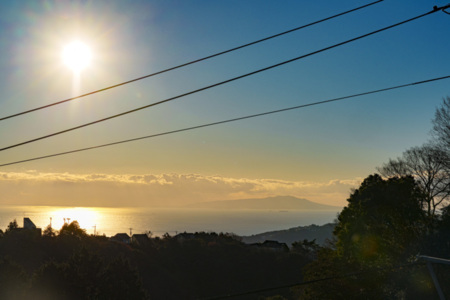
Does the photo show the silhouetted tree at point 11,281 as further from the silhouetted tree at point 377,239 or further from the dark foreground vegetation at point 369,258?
the silhouetted tree at point 377,239

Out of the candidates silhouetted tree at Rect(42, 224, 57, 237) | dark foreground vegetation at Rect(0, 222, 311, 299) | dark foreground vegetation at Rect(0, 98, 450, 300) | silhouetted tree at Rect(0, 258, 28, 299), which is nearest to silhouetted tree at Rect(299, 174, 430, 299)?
dark foreground vegetation at Rect(0, 98, 450, 300)

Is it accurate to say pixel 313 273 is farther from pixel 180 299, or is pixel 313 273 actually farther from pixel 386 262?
pixel 180 299

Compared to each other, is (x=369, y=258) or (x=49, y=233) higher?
(x=49, y=233)

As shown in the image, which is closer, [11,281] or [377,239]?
[11,281]

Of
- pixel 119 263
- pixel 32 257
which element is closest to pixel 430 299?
pixel 119 263

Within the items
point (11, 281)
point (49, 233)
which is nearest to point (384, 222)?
point (11, 281)

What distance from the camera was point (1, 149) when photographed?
11.1 meters

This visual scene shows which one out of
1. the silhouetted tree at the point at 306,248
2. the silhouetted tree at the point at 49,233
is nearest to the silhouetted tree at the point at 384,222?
the silhouetted tree at the point at 306,248

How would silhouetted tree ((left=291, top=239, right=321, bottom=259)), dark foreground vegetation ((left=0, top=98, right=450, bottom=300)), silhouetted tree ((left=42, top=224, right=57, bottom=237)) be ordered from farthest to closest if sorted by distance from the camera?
silhouetted tree ((left=291, top=239, right=321, bottom=259)) → silhouetted tree ((left=42, top=224, right=57, bottom=237)) → dark foreground vegetation ((left=0, top=98, right=450, bottom=300))

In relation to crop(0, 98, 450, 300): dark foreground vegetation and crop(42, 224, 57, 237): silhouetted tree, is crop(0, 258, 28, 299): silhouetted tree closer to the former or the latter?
crop(0, 98, 450, 300): dark foreground vegetation

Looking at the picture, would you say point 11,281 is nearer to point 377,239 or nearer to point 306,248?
point 377,239

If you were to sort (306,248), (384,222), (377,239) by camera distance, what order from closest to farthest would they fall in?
1. (377,239)
2. (384,222)
3. (306,248)

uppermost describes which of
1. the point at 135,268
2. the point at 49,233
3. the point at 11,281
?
the point at 49,233

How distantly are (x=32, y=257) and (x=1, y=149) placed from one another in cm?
5519
